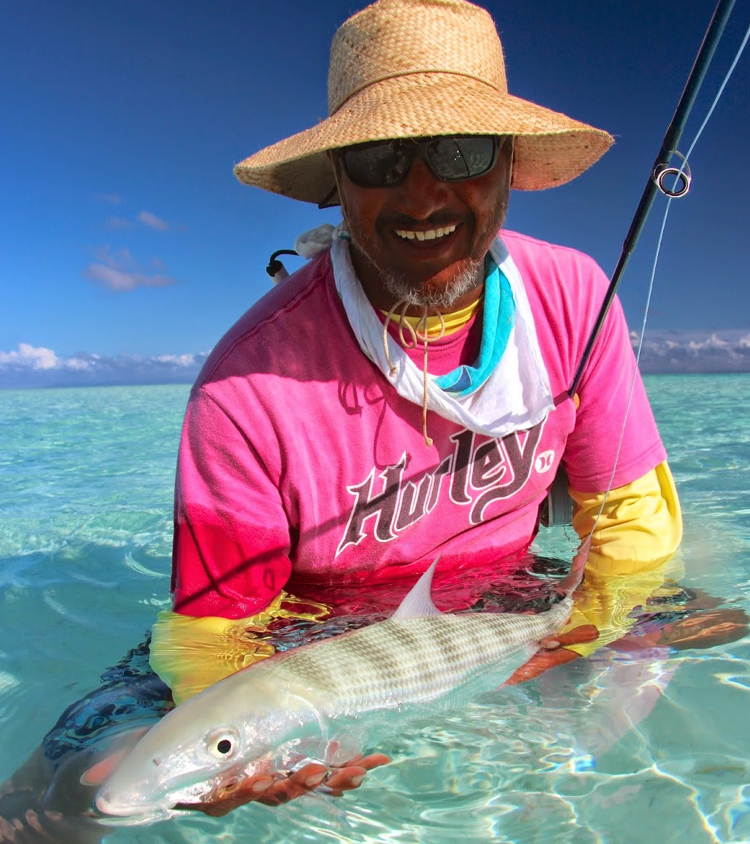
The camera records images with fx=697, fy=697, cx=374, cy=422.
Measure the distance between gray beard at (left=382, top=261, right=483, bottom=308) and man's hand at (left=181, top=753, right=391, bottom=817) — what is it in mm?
1389

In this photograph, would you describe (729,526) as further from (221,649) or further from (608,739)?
(221,649)

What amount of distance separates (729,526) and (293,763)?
347 cm

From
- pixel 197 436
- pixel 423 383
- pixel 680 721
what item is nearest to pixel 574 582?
pixel 680 721

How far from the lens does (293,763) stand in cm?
159

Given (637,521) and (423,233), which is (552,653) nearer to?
(637,521)

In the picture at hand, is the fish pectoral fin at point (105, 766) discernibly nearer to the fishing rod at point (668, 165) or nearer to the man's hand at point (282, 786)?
the man's hand at point (282, 786)

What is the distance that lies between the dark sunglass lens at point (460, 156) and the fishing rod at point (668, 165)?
52cm

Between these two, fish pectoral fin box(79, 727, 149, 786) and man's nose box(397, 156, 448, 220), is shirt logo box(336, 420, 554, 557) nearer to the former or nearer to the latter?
man's nose box(397, 156, 448, 220)

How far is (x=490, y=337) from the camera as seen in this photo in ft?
7.95

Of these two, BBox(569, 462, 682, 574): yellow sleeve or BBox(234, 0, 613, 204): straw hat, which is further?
BBox(569, 462, 682, 574): yellow sleeve

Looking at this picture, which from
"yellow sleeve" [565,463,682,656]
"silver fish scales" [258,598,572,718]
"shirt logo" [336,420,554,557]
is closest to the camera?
"silver fish scales" [258,598,572,718]

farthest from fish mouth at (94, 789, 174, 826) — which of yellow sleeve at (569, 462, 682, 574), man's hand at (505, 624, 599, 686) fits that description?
yellow sleeve at (569, 462, 682, 574)

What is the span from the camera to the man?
215 centimetres

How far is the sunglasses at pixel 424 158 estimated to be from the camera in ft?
6.82
